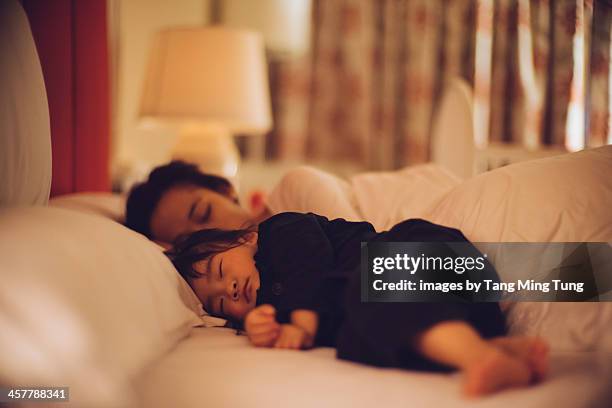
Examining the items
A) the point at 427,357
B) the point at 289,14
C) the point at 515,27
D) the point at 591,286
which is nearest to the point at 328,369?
the point at 427,357

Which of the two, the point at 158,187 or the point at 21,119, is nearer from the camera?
the point at 21,119

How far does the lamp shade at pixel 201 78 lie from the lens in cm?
204

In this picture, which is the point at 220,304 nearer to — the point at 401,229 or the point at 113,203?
the point at 401,229

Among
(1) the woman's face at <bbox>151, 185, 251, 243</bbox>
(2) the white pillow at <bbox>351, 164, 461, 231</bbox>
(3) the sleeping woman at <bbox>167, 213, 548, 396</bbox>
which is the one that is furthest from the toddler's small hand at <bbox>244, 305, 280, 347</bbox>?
(1) the woman's face at <bbox>151, 185, 251, 243</bbox>

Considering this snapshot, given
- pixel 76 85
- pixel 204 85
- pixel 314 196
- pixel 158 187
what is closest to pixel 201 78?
pixel 204 85

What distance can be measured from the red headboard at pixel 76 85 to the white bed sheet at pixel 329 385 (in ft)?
2.56

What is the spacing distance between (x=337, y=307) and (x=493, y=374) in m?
0.24

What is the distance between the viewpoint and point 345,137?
2.71 m

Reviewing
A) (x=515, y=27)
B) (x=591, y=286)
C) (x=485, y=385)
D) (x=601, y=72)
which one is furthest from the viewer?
(x=515, y=27)

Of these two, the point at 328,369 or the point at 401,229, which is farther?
the point at 401,229

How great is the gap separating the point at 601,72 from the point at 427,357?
0.91 metres

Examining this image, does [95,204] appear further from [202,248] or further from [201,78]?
[201,78]

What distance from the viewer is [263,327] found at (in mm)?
725

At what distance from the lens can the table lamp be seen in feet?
6.68
